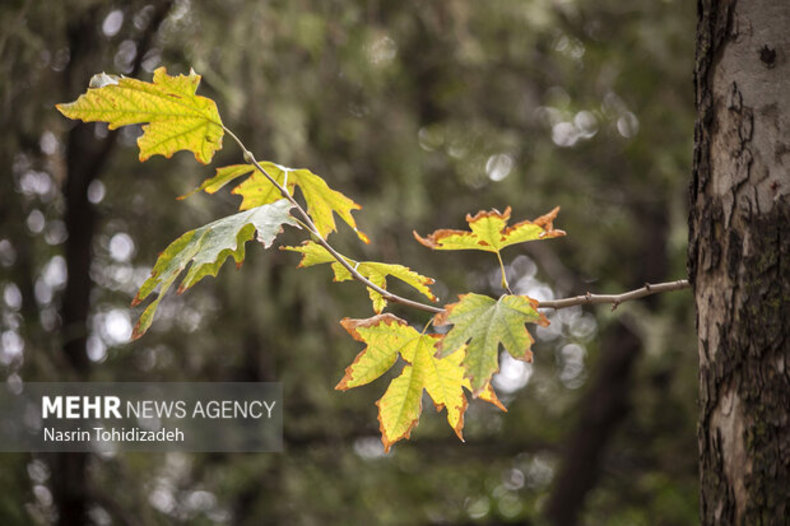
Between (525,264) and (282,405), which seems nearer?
(282,405)

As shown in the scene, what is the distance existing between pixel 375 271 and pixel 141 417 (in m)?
2.69

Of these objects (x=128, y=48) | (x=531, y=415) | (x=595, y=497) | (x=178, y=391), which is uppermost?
(x=128, y=48)

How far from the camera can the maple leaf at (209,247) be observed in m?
0.91

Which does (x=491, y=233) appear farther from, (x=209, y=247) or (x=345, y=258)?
(x=209, y=247)

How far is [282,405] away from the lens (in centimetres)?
405

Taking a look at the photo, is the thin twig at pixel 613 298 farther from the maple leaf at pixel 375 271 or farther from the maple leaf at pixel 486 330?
the maple leaf at pixel 375 271

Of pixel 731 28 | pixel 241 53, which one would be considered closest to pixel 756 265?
pixel 731 28

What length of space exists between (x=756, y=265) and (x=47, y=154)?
2.43m

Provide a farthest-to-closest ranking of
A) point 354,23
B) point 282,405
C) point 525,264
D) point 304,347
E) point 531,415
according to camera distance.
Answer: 1. point 531,415
2. point 525,264
3. point 282,405
4. point 304,347
5. point 354,23

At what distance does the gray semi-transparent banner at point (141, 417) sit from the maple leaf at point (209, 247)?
6.53 ft

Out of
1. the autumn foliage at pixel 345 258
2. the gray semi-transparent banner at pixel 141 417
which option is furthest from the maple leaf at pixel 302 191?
the gray semi-transparent banner at pixel 141 417

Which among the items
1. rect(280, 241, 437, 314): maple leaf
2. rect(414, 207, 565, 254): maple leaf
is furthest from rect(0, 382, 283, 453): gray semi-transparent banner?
rect(414, 207, 565, 254): maple leaf

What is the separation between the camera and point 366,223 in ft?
10.4

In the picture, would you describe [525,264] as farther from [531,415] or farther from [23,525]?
[23,525]
